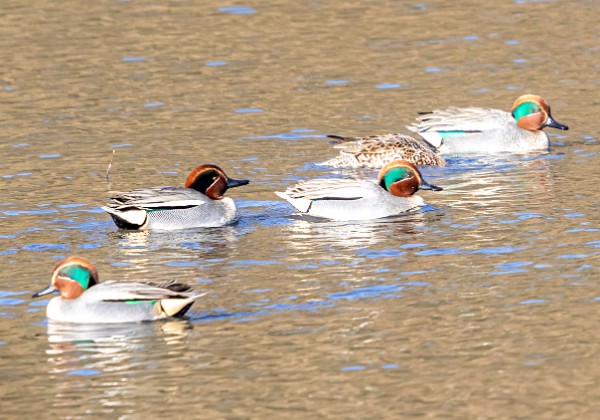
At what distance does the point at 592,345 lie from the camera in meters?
10.0

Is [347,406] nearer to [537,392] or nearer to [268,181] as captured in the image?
[537,392]

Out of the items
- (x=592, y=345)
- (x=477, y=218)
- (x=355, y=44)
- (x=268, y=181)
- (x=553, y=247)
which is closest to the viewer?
(x=592, y=345)

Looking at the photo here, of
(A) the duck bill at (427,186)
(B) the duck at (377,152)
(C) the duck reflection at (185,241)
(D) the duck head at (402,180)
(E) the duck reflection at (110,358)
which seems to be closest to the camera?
(E) the duck reflection at (110,358)

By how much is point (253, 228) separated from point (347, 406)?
5144mm

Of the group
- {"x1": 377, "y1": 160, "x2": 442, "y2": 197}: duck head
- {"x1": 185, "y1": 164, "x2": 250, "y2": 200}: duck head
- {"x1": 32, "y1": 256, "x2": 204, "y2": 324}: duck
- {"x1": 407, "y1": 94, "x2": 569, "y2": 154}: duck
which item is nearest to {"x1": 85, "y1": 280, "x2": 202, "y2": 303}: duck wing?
{"x1": 32, "y1": 256, "x2": 204, "y2": 324}: duck

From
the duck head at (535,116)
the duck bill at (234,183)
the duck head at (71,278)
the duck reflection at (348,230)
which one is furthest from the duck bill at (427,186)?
the duck head at (71,278)

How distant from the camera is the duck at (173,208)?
545 inches

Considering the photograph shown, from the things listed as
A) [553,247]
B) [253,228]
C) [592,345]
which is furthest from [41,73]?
[592,345]

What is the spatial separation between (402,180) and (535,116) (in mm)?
3662

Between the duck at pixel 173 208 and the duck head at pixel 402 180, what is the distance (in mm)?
1617

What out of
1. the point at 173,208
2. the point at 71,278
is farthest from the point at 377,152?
the point at 71,278

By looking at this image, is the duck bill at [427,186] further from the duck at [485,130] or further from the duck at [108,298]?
the duck at [108,298]

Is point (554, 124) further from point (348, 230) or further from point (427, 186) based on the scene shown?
point (348, 230)

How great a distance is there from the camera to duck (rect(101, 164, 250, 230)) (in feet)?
45.4
